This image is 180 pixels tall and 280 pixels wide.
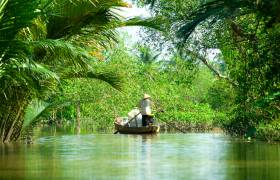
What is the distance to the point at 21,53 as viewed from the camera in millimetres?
11508

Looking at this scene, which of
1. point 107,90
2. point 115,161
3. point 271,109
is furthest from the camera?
point 107,90

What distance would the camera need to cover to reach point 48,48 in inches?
568

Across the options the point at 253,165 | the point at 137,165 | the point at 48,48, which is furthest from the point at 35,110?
the point at 253,165

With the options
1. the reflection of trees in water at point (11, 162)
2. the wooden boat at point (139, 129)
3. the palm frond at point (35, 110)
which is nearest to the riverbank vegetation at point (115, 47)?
the palm frond at point (35, 110)

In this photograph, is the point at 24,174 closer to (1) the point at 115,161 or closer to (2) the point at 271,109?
(1) the point at 115,161

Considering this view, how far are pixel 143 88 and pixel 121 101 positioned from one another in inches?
102

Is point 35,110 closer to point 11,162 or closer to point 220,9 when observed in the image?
point 11,162

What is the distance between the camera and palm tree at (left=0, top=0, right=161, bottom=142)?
11.5 metres

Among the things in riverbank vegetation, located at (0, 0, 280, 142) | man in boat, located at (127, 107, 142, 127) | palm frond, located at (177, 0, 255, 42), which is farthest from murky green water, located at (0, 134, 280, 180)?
man in boat, located at (127, 107, 142, 127)

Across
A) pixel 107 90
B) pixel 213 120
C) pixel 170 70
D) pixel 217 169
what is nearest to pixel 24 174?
pixel 217 169

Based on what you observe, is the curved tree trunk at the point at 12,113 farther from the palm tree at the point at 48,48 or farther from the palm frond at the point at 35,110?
the palm frond at the point at 35,110

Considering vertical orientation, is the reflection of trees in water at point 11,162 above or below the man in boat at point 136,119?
below

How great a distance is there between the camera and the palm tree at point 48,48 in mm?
11492

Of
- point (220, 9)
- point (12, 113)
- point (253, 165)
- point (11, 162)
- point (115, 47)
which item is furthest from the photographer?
point (115, 47)
